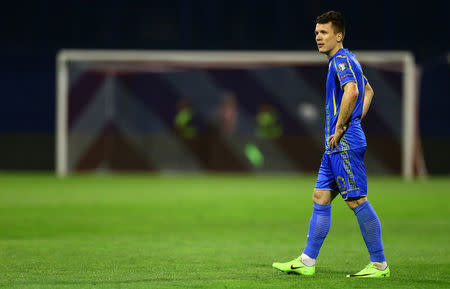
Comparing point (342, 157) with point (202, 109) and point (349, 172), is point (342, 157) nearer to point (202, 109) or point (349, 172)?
point (349, 172)

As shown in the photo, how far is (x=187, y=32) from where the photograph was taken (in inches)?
997

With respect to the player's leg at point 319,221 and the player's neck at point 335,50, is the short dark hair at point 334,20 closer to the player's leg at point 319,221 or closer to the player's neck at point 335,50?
the player's neck at point 335,50

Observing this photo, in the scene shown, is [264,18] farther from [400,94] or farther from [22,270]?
[22,270]

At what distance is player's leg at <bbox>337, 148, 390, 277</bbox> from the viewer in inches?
216

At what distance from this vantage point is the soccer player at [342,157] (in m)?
5.49

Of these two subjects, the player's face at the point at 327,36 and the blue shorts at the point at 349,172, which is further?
the player's face at the point at 327,36

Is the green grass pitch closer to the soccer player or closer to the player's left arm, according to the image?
the soccer player

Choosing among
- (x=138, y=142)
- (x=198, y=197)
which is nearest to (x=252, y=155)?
(x=138, y=142)

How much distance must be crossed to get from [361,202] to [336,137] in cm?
48

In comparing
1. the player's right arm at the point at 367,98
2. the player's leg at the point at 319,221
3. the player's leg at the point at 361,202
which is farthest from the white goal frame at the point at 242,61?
the player's leg at the point at 361,202

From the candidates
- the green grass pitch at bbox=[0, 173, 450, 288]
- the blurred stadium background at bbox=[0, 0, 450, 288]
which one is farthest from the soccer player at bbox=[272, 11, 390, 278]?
the blurred stadium background at bbox=[0, 0, 450, 288]

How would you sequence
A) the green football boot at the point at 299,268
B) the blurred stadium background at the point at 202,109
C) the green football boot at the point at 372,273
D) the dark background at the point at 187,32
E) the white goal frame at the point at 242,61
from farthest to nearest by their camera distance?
1. the dark background at the point at 187,32
2. the white goal frame at the point at 242,61
3. the blurred stadium background at the point at 202,109
4. the green football boot at the point at 299,268
5. the green football boot at the point at 372,273

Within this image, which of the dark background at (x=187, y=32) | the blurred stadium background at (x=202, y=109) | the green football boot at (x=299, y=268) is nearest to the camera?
the green football boot at (x=299, y=268)

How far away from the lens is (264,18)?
25328 millimetres
